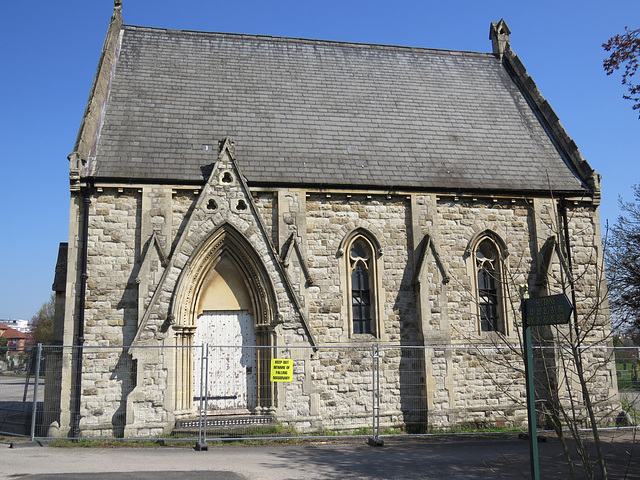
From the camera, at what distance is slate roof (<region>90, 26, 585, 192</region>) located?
554 inches

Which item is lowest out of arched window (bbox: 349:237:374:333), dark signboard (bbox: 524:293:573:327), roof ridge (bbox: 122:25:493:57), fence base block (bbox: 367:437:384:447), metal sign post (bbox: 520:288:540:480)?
fence base block (bbox: 367:437:384:447)

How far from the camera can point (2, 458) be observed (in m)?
9.41

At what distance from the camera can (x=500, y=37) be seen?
789 inches

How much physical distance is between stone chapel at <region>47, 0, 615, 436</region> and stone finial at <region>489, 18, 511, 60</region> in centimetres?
420

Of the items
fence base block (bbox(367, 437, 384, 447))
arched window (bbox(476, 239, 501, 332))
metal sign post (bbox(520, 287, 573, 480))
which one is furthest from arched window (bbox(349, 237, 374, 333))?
metal sign post (bbox(520, 287, 573, 480))

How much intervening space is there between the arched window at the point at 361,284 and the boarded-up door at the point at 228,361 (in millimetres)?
2698

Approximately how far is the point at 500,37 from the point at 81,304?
A: 1681 centimetres

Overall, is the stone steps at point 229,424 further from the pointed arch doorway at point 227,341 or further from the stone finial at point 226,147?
the stone finial at point 226,147

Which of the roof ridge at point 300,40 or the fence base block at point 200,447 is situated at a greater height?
the roof ridge at point 300,40

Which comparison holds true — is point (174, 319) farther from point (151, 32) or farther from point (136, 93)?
point (151, 32)

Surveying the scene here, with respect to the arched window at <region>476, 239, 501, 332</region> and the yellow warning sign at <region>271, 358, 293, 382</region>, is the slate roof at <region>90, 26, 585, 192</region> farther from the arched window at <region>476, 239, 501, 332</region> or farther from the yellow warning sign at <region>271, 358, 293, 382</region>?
the yellow warning sign at <region>271, 358, 293, 382</region>

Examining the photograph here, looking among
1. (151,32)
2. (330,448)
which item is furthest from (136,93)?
(330,448)

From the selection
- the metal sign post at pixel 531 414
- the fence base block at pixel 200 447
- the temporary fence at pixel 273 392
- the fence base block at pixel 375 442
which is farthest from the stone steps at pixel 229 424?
the metal sign post at pixel 531 414

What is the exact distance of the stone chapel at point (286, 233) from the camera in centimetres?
1238
